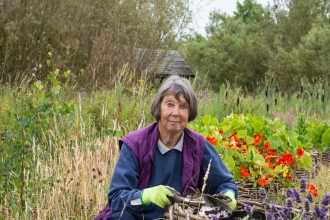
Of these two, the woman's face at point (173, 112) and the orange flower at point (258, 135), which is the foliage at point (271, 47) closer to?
the orange flower at point (258, 135)

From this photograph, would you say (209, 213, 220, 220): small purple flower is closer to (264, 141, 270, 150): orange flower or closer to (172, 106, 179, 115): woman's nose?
(172, 106, 179, 115): woman's nose

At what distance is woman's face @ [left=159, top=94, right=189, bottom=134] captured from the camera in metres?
2.86

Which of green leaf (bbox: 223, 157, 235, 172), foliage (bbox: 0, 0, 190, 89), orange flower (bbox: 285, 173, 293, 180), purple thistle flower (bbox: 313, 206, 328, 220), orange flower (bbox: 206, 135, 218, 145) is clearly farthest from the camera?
foliage (bbox: 0, 0, 190, 89)

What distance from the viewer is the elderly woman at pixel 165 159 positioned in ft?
9.20

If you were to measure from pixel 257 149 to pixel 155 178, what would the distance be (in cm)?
181

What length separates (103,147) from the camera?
4551mm

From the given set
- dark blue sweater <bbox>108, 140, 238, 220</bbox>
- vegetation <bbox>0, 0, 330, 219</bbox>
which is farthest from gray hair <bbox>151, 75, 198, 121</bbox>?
vegetation <bbox>0, 0, 330, 219</bbox>

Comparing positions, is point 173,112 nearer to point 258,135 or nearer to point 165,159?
point 165,159

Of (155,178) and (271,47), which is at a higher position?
(271,47)

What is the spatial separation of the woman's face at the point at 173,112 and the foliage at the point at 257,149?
1.43m

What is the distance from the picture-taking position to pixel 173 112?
112 inches

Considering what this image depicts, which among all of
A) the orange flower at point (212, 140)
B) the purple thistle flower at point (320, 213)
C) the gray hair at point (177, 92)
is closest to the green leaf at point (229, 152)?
the orange flower at point (212, 140)

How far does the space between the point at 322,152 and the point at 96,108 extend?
262cm

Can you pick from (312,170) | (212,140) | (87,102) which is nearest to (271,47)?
(87,102)
